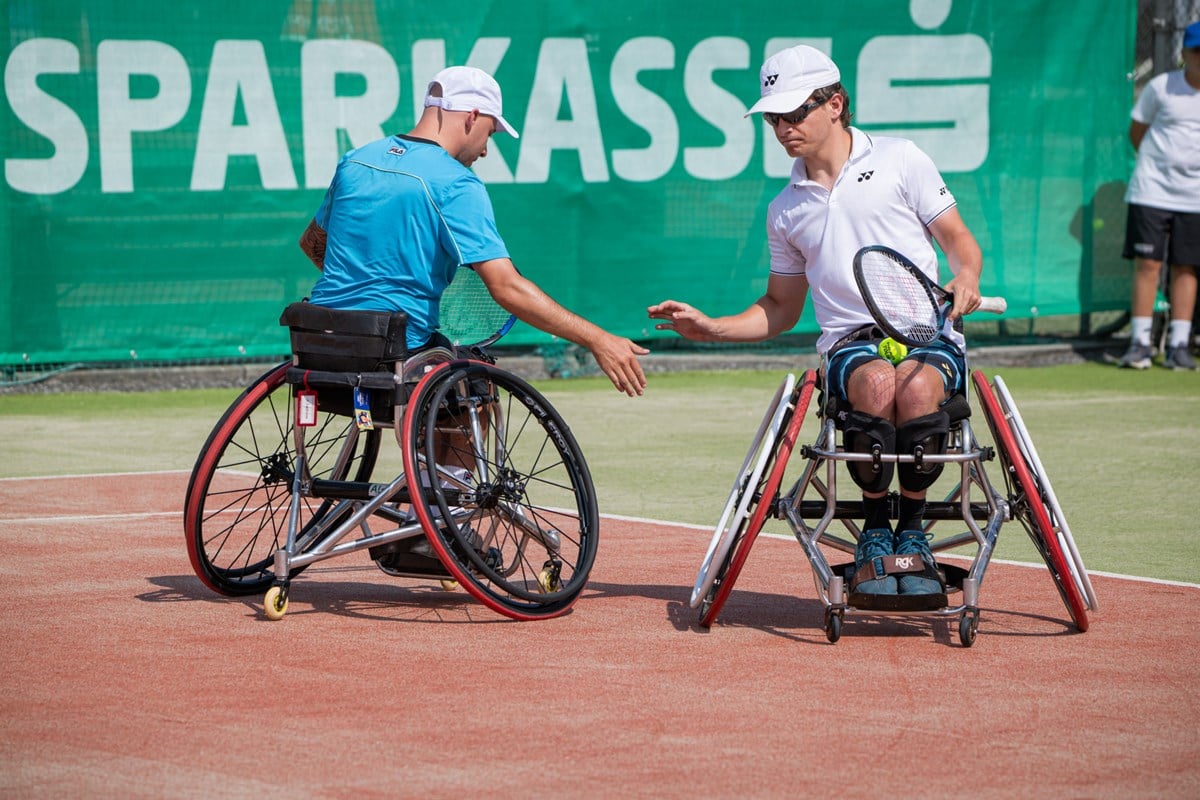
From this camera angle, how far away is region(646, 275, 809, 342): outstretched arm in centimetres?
534

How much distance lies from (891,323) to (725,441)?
4377mm

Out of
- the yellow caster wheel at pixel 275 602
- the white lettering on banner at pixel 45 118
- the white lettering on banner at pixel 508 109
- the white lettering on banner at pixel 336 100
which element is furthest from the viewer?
the white lettering on banner at pixel 336 100

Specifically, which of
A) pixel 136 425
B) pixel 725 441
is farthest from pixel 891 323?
pixel 136 425

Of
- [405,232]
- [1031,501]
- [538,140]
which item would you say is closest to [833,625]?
[1031,501]

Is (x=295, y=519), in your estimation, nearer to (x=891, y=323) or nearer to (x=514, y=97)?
(x=891, y=323)

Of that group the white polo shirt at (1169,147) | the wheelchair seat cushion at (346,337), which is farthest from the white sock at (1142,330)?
the wheelchair seat cushion at (346,337)

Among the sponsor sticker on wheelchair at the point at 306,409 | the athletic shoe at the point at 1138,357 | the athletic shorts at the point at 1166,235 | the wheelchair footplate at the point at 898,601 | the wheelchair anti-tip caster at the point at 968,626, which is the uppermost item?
the sponsor sticker on wheelchair at the point at 306,409

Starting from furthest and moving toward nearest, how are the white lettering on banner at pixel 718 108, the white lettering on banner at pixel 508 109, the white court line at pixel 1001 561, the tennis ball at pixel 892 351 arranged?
the white lettering on banner at pixel 718 108 < the white lettering on banner at pixel 508 109 < the white court line at pixel 1001 561 < the tennis ball at pixel 892 351

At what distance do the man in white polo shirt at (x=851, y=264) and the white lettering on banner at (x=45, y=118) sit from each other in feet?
21.1

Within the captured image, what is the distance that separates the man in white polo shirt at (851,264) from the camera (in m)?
4.85

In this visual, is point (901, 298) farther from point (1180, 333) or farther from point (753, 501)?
point (1180, 333)

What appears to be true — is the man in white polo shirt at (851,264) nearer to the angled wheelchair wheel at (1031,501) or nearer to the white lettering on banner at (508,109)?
the angled wheelchair wheel at (1031,501)

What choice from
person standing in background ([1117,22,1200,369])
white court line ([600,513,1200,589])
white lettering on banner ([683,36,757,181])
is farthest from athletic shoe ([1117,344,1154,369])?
white court line ([600,513,1200,589])

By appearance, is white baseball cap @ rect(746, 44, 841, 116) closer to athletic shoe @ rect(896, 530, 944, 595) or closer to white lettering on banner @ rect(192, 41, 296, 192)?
athletic shoe @ rect(896, 530, 944, 595)
